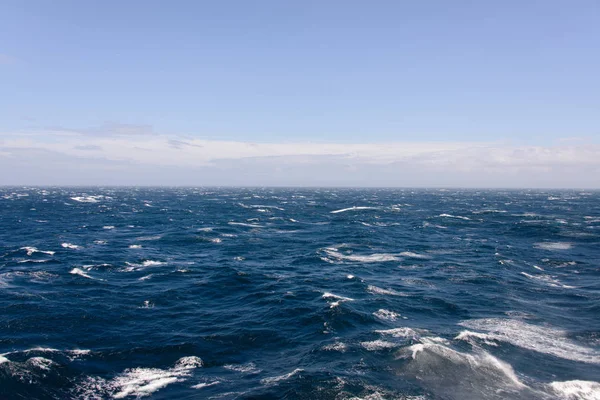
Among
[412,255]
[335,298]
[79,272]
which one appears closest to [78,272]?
[79,272]

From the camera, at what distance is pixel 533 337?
28.4 meters

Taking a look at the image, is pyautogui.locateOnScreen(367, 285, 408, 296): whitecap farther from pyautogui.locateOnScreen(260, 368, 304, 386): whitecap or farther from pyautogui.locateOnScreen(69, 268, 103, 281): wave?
pyautogui.locateOnScreen(69, 268, 103, 281): wave

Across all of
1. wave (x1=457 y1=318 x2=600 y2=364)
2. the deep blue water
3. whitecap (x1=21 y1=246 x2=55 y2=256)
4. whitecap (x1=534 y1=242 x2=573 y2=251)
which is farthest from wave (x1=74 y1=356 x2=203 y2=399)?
whitecap (x1=534 y1=242 x2=573 y2=251)

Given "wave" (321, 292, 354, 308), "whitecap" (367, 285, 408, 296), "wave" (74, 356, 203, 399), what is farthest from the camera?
"whitecap" (367, 285, 408, 296)

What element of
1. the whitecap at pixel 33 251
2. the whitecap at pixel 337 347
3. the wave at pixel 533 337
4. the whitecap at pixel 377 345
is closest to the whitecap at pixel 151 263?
the whitecap at pixel 33 251

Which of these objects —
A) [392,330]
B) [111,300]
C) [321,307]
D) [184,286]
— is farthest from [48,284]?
[392,330]

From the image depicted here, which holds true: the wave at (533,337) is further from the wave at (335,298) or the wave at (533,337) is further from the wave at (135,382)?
the wave at (135,382)

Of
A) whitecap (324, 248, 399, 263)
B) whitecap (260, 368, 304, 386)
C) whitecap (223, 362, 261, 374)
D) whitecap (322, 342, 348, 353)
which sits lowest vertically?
whitecap (324, 248, 399, 263)

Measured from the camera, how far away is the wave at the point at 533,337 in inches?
1010

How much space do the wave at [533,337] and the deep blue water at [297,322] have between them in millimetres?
177

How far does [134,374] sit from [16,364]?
24.6 feet

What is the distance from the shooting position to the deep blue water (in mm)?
21484

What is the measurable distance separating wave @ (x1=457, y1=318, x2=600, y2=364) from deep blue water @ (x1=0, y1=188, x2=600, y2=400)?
0.18 meters

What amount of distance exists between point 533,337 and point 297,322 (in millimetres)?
17966
